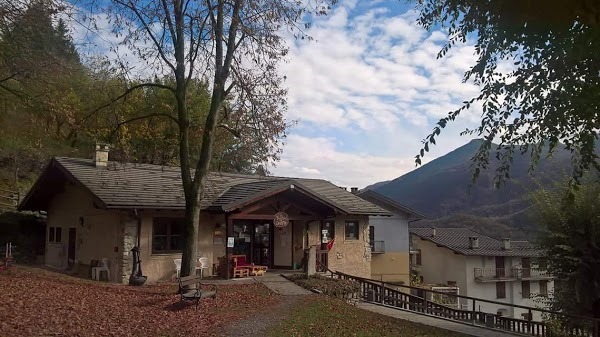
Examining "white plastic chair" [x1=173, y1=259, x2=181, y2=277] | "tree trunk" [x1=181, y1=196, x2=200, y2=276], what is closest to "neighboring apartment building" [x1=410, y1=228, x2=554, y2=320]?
"white plastic chair" [x1=173, y1=259, x2=181, y2=277]

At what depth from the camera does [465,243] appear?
146 ft

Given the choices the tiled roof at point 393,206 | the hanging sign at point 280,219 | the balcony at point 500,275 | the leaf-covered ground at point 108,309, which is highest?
the tiled roof at point 393,206

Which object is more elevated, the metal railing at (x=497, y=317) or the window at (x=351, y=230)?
the window at (x=351, y=230)

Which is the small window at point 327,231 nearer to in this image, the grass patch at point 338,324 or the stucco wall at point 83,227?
the grass patch at point 338,324

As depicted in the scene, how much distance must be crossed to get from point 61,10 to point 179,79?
12.1 feet

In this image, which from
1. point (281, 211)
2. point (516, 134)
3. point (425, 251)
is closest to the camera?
point (516, 134)

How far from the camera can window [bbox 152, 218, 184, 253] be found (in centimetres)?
1972

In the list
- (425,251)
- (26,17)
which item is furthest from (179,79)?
(425,251)

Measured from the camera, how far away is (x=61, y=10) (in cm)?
1311

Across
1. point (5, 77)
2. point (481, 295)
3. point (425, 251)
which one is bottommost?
point (481, 295)

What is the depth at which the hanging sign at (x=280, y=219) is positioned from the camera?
2152 centimetres

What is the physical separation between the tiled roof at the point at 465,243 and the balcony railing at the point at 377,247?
8119mm

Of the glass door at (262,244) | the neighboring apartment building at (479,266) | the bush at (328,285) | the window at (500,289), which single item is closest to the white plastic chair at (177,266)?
the bush at (328,285)

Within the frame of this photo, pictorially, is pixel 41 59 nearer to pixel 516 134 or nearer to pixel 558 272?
pixel 516 134
